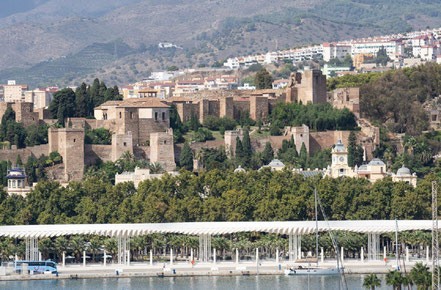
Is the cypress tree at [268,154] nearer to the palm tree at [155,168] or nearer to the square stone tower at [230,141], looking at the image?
→ the square stone tower at [230,141]

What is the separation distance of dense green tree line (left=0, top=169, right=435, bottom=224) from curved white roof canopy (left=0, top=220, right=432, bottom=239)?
5.30 metres

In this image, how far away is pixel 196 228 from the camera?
179 feet

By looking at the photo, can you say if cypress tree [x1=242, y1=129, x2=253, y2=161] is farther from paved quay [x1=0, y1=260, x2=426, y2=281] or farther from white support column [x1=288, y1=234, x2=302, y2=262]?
paved quay [x1=0, y1=260, x2=426, y2=281]

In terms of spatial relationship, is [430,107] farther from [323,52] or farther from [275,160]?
[323,52]

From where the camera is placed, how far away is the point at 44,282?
51.5m

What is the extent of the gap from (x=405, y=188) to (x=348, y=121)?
2014cm

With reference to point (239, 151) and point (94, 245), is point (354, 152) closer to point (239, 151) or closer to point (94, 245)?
point (239, 151)

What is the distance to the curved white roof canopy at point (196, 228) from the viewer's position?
54.2m

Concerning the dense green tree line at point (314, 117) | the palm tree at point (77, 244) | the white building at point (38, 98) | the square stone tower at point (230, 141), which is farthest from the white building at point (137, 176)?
the white building at point (38, 98)

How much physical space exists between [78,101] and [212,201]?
2434 cm

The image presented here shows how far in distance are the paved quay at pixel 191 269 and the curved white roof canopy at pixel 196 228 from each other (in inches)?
54.9

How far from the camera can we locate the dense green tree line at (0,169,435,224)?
6075 centimetres

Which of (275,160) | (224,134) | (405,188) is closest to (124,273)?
(405,188)

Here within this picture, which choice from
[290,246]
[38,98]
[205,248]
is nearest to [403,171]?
[290,246]
